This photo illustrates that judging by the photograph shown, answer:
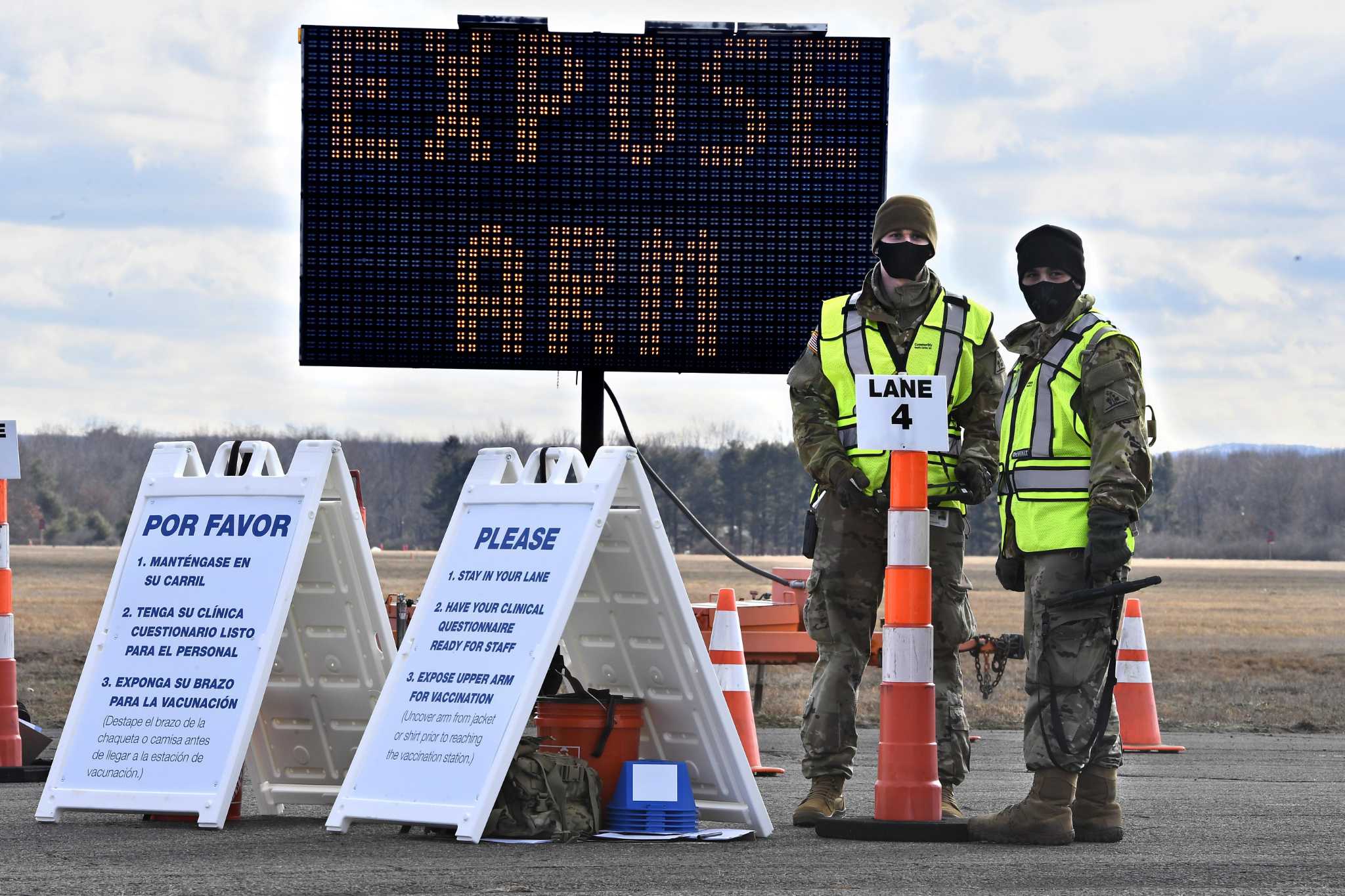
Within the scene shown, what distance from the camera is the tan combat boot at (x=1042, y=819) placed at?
25.3 feet

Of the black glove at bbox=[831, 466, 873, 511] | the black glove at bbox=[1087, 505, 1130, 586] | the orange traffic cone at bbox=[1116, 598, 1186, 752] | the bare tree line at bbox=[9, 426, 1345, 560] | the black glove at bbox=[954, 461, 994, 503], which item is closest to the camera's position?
the black glove at bbox=[1087, 505, 1130, 586]

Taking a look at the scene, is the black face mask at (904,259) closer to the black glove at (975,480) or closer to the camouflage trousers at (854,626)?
the black glove at (975,480)

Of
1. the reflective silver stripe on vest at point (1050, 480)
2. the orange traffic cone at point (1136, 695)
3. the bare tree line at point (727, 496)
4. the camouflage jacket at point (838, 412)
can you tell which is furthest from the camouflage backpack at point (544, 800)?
the bare tree line at point (727, 496)

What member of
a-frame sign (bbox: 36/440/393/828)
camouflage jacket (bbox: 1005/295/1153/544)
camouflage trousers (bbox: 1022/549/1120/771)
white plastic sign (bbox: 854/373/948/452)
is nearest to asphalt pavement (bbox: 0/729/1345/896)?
a-frame sign (bbox: 36/440/393/828)

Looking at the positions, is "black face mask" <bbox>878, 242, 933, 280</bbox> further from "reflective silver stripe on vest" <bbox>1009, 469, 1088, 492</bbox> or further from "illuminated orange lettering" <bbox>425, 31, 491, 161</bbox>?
"illuminated orange lettering" <bbox>425, 31, 491, 161</bbox>

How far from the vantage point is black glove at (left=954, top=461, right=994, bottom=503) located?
333 inches

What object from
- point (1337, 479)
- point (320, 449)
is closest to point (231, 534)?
point (320, 449)

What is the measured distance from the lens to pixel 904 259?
859 cm

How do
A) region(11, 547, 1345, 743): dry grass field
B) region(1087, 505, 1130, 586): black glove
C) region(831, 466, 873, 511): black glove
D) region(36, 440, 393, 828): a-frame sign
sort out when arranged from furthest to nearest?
1. region(11, 547, 1345, 743): dry grass field
2. region(831, 466, 873, 511): black glove
3. region(36, 440, 393, 828): a-frame sign
4. region(1087, 505, 1130, 586): black glove

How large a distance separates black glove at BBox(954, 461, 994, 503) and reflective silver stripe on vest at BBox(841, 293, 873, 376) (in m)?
0.54

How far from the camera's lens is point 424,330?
1190 cm

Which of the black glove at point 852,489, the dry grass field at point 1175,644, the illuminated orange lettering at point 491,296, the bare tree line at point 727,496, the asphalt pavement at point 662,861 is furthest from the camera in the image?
Result: the bare tree line at point 727,496

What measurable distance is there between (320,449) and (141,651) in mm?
1080

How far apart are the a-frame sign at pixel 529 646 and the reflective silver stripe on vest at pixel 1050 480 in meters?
1.34
